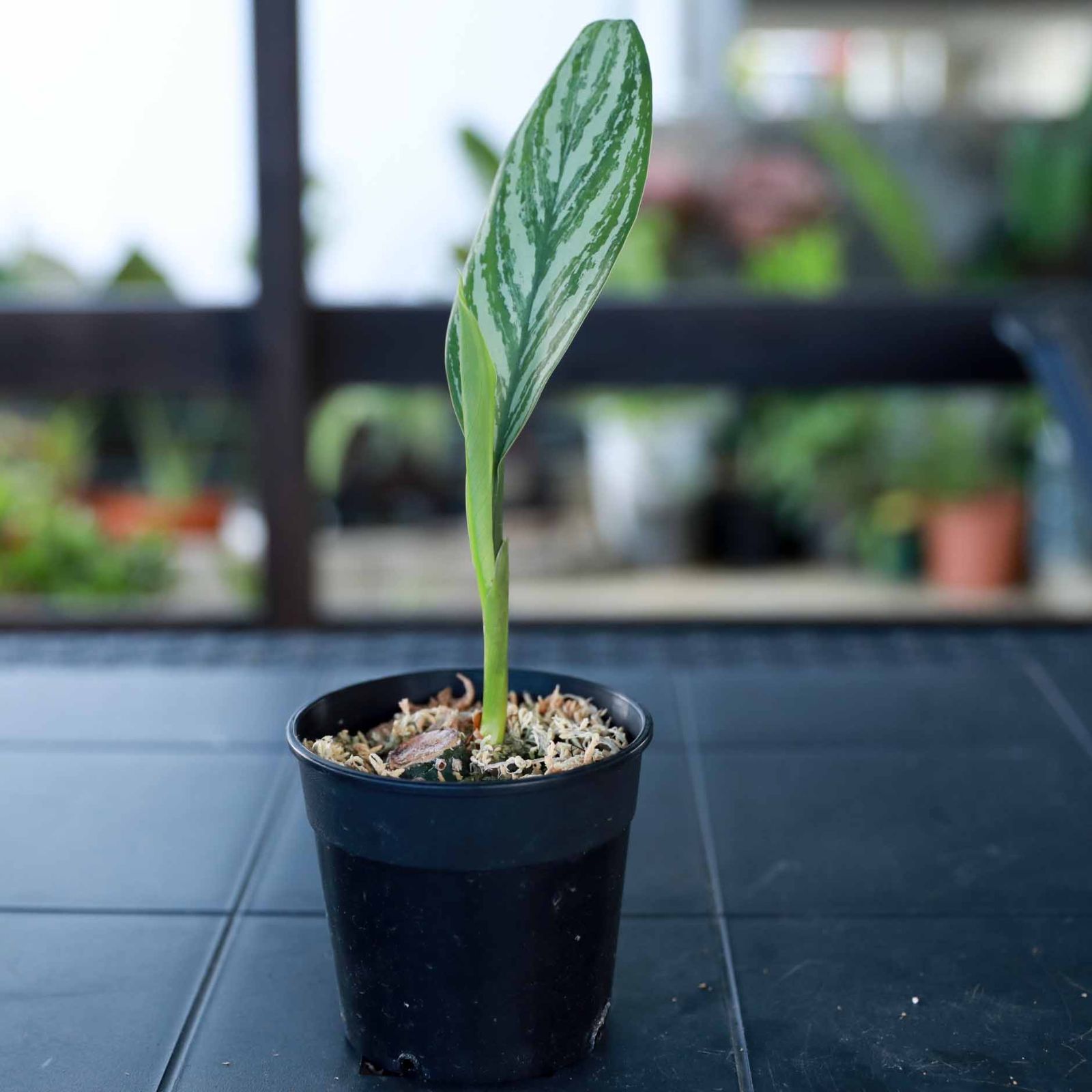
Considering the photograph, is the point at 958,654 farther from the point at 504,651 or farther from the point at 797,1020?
the point at 504,651

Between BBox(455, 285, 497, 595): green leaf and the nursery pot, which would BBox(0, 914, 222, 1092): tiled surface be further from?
BBox(455, 285, 497, 595): green leaf

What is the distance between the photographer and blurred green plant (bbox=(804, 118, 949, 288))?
8.38 ft

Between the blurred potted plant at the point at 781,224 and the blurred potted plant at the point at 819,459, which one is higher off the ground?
the blurred potted plant at the point at 781,224

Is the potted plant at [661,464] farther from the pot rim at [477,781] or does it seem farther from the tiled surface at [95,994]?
the pot rim at [477,781]

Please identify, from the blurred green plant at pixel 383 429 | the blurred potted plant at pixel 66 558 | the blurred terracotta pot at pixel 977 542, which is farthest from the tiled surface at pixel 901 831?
the blurred green plant at pixel 383 429

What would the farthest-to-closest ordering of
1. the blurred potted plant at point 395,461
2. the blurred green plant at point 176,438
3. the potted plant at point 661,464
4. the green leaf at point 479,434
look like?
the blurred potted plant at point 395,461
the potted plant at point 661,464
the blurred green plant at point 176,438
the green leaf at point 479,434

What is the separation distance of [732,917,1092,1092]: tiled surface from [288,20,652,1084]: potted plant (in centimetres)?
12

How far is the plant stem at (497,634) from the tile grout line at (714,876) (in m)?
0.22

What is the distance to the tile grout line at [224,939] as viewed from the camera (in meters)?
0.70

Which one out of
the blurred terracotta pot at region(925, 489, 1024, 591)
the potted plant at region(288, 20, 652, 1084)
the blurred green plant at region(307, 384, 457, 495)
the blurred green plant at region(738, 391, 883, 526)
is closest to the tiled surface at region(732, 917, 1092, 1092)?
the potted plant at region(288, 20, 652, 1084)

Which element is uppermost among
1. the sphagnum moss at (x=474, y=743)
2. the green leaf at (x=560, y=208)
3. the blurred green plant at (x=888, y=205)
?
the blurred green plant at (x=888, y=205)

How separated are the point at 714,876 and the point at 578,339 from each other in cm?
109

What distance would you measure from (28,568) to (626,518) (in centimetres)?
130

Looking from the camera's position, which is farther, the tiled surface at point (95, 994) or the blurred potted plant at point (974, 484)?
the blurred potted plant at point (974, 484)
